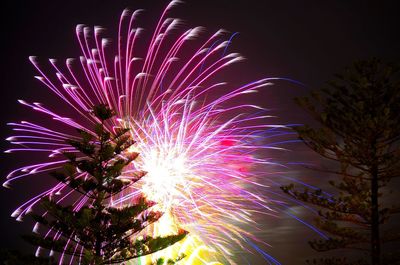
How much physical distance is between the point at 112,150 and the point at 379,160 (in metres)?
10.7

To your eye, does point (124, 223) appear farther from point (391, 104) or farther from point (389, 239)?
point (391, 104)

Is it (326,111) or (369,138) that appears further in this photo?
(326,111)

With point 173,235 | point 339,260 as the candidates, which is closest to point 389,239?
point 339,260

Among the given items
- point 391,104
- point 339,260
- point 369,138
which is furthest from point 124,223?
point 391,104

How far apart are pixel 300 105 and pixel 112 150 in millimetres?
8144

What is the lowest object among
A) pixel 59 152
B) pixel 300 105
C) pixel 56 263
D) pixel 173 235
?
pixel 56 263

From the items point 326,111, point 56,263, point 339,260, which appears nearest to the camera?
point 56,263

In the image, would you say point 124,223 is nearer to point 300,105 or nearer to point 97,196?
point 97,196

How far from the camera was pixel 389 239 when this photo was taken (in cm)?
2017

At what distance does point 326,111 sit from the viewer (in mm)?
21609

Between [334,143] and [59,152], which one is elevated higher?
[334,143]

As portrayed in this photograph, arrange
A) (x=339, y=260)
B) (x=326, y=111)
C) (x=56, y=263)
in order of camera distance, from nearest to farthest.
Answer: (x=56, y=263) < (x=339, y=260) < (x=326, y=111)

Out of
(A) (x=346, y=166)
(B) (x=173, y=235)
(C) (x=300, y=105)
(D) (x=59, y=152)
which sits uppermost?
(C) (x=300, y=105)

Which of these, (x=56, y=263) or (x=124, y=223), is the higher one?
(x=124, y=223)
